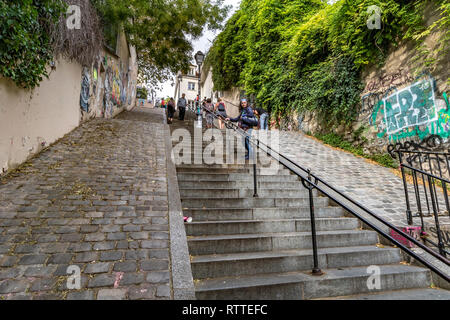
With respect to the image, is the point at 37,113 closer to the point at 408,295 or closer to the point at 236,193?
the point at 236,193

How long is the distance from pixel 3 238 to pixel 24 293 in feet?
3.91

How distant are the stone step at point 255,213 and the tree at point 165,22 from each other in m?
9.79

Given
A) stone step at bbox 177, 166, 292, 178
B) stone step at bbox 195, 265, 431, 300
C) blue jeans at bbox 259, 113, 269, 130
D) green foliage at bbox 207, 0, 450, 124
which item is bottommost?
stone step at bbox 195, 265, 431, 300

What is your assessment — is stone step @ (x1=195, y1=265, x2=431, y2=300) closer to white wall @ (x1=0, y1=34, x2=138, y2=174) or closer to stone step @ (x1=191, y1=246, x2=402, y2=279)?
stone step @ (x1=191, y1=246, x2=402, y2=279)

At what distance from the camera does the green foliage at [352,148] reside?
6969mm

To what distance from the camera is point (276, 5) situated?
500 inches

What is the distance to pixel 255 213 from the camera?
156 inches

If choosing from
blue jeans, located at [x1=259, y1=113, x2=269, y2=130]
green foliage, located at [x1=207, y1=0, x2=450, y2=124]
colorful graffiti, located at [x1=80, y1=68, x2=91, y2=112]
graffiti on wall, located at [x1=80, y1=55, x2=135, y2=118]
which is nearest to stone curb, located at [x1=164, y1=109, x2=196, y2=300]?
blue jeans, located at [x1=259, y1=113, x2=269, y2=130]

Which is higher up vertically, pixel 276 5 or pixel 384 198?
pixel 276 5

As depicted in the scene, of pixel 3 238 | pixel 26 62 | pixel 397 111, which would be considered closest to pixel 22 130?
pixel 26 62

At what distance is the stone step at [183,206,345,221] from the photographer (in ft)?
12.5

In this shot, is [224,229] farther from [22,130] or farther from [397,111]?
[397,111]

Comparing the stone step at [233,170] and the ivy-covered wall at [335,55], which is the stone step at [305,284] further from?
the ivy-covered wall at [335,55]

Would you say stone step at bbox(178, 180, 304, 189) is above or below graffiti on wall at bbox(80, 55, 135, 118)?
below
